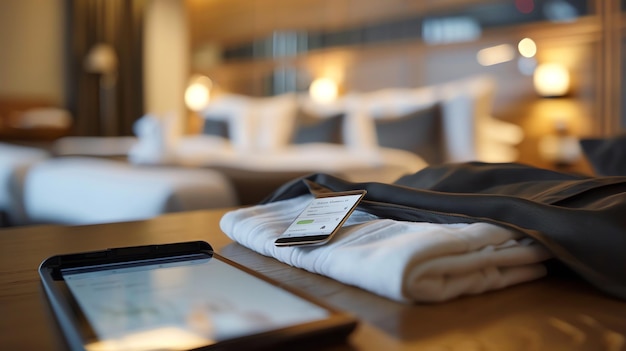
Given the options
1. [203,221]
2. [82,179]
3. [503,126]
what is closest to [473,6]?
[503,126]

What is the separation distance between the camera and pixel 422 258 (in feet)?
1.90

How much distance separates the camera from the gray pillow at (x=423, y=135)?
3377 millimetres

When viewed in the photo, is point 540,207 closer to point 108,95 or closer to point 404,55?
point 404,55

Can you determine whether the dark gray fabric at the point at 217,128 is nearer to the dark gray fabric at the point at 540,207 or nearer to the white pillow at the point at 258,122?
the white pillow at the point at 258,122

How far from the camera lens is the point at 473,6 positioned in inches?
145

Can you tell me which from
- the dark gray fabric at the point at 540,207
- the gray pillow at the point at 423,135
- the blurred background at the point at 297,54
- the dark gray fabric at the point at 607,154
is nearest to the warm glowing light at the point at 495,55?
the blurred background at the point at 297,54

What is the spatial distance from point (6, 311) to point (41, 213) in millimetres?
2292

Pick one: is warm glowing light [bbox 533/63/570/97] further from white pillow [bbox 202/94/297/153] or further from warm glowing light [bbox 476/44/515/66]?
white pillow [bbox 202/94/297/153]

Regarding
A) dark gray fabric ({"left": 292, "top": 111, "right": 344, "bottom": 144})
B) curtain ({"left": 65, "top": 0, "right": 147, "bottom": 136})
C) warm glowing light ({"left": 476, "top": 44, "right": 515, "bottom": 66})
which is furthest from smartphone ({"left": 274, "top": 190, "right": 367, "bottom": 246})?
curtain ({"left": 65, "top": 0, "right": 147, "bottom": 136})

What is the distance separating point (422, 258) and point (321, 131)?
3238mm

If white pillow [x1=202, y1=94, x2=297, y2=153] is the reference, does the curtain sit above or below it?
above

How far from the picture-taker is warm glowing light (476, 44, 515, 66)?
355 cm

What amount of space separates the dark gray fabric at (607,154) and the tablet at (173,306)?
113cm

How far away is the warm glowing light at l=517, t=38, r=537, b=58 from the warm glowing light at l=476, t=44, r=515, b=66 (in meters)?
0.06
